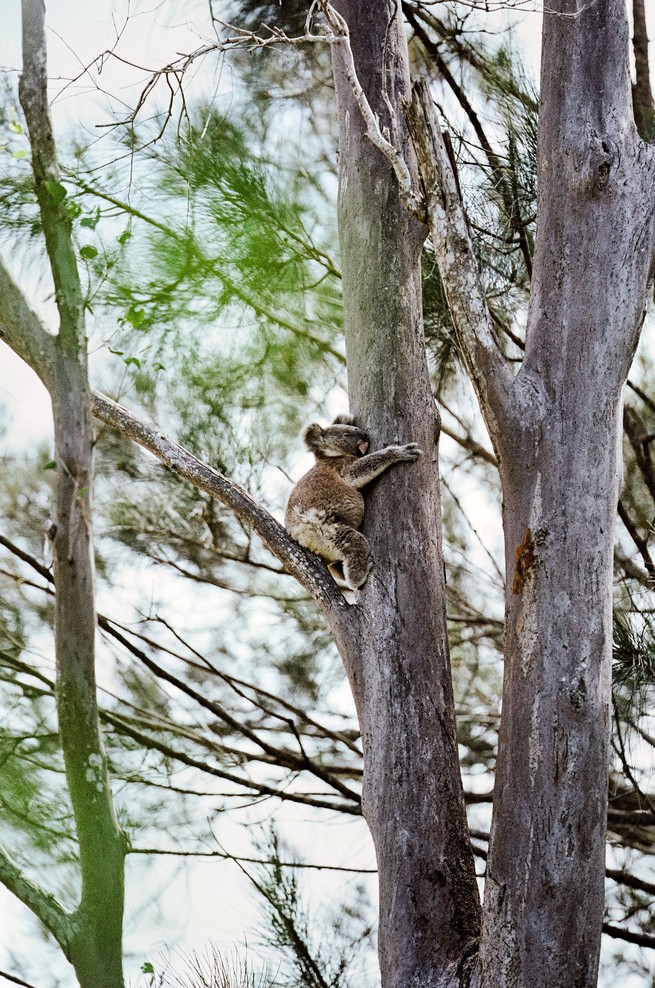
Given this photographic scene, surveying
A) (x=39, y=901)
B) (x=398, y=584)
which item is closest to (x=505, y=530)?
(x=398, y=584)

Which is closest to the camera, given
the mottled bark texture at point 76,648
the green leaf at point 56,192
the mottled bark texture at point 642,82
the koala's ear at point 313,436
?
the mottled bark texture at point 76,648

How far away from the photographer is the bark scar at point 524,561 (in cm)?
204

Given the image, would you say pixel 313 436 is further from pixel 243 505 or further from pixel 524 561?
pixel 524 561

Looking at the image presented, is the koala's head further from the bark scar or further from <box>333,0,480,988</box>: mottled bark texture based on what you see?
the bark scar

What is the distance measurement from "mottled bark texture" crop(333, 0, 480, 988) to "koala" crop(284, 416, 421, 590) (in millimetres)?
38

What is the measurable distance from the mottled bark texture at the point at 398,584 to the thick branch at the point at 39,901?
63 cm

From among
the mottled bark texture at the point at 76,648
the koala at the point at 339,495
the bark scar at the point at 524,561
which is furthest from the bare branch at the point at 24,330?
the bark scar at the point at 524,561

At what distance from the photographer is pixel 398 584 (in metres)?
2.29

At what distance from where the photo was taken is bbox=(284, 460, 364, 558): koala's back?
2514mm

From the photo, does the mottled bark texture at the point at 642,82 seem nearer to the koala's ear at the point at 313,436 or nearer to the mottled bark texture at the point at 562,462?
the mottled bark texture at the point at 562,462

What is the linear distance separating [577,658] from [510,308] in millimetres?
2128

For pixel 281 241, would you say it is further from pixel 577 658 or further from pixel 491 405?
pixel 577 658

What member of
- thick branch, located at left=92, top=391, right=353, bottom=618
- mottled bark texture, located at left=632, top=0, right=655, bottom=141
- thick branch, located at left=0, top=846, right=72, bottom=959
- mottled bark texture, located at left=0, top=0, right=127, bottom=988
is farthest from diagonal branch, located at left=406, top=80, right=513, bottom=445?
thick branch, located at left=0, top=846, right=72, bottom=959

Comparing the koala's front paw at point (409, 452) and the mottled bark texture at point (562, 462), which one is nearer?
the mottled bark texture at point (562, 462)
